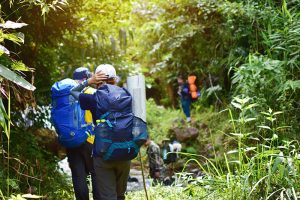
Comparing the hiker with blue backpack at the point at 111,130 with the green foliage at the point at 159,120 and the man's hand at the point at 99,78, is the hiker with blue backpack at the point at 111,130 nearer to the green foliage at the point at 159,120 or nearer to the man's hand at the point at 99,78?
the man's hand at the point at 99,78

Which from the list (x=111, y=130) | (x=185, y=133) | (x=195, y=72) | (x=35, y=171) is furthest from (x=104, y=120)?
(x=195, y=72)

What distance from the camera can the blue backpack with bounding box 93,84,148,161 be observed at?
3.74 metres

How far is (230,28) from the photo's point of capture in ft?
30.3

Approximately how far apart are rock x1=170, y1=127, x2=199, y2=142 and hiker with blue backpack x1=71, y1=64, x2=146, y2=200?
6574 millimetres

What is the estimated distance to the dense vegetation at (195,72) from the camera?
3.38 m

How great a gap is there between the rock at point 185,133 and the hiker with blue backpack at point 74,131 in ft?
19.8

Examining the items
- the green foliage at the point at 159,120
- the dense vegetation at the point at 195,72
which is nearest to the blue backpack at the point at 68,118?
the dense vegetation at the point at 195,72

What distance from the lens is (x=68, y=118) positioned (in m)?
4.56

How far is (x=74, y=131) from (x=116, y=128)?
0.93 meters

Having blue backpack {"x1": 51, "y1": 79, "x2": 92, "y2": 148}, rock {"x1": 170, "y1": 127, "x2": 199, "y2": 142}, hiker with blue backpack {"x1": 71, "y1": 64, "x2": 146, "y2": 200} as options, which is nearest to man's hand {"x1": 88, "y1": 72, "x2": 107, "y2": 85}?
hiker with blue backpack {"x1": 71, "y1": 64, "x2": 146, "y2": 200}

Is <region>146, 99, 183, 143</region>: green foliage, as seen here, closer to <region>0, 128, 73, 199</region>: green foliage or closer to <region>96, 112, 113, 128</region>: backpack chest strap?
<region>0, 128, 73, 199</region>: green foliage

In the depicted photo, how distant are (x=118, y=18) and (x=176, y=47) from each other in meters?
5.02

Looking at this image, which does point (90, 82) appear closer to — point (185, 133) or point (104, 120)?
point (104, 120)

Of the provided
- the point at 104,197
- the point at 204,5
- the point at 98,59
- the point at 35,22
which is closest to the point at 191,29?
the point at 204,5
